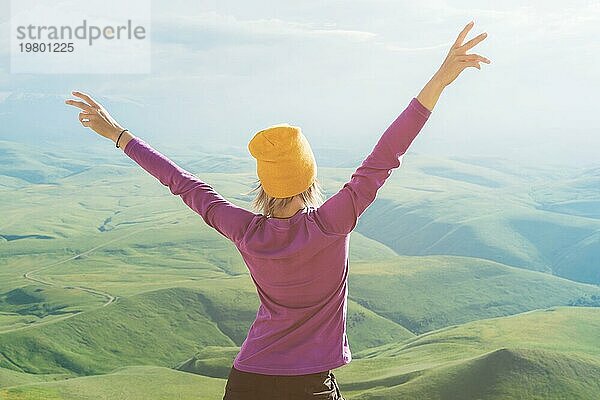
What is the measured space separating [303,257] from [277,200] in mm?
112

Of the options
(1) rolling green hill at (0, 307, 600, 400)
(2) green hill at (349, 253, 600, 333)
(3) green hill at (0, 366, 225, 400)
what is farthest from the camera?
(2) green hill at (349, 253, 600, 333)

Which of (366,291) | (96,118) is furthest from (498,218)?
(96,118)

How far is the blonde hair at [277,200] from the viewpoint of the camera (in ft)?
4.72

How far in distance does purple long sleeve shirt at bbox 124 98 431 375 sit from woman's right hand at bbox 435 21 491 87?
0.07 m

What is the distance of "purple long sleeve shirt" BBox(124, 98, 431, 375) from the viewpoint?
1379 millimetres

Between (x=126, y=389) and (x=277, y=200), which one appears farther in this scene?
(x=126, y=389)

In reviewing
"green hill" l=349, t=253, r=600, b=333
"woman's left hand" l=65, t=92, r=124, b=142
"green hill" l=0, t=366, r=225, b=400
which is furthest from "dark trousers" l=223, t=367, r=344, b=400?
"green hill" l=349, t=253, r=600, b=333

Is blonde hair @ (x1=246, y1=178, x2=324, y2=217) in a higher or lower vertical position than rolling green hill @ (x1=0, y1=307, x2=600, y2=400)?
higher

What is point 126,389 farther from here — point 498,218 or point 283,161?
point 498,218

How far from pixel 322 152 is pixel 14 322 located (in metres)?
37.9

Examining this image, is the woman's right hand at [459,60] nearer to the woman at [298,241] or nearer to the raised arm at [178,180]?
the woman at [298,241]

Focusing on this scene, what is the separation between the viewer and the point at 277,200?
1439 mm

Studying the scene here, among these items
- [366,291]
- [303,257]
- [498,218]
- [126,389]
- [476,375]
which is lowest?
[498,218]

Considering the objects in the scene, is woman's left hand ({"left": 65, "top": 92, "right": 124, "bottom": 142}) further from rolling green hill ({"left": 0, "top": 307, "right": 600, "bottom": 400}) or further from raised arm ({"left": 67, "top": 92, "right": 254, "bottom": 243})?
rolling green hill ({"left": 0, "top": 307, "right": 600, "bottom": 400})
